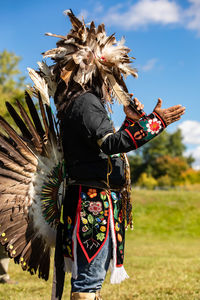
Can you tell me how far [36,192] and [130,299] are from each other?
8.08 feet

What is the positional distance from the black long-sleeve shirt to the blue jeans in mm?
508

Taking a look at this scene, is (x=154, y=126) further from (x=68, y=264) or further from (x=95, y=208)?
(x=68, y=264)

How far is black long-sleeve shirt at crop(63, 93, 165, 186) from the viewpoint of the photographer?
7.79 feet

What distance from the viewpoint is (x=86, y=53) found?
2.60 metres

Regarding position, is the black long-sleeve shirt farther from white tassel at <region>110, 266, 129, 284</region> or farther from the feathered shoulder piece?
white tassel at <region>110, 266, 129, 284</region>

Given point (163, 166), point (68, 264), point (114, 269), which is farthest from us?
point (163, 166)

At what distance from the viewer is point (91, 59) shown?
8.54 ft

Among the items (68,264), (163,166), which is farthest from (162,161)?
(68,264)

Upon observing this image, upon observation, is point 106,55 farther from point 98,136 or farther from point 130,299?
point 130,299

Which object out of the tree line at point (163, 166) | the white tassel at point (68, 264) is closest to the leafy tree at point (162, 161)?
the tree line at point (163, 166)

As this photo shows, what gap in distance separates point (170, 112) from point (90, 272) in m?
1.22

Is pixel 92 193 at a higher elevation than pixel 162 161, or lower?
lower

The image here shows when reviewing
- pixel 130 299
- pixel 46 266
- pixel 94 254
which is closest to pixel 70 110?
pixel 94 254

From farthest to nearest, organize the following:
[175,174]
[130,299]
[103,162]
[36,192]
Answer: [175,174]
[130,299]
[36,192]
[103,162]
